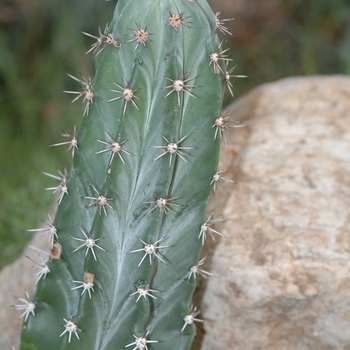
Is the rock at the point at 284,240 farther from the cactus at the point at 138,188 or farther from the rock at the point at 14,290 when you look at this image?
the rock at the point at 14,290

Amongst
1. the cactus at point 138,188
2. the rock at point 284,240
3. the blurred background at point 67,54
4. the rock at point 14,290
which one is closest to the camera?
the cactus at point 138,188

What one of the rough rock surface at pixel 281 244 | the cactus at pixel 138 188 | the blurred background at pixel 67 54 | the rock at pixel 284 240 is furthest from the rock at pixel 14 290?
the blurred background at pixel 67 54

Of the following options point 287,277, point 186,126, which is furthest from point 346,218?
point 186,126

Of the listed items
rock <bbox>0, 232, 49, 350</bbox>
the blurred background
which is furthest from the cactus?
the blurred background

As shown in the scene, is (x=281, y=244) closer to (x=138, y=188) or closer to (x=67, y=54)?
(x=138, y=188)

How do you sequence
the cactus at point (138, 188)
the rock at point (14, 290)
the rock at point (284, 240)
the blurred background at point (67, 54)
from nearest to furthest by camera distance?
the cactus at point (138, 188), the rock at point (284, 240), the rock at point (14, 290), the blurred background at point (67, 54)

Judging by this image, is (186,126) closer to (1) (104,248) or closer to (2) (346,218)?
(1) (104,248)
